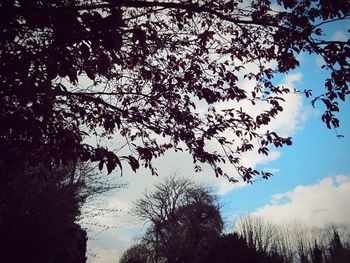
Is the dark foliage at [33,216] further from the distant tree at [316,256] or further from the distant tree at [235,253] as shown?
the distant tree at [316,256]

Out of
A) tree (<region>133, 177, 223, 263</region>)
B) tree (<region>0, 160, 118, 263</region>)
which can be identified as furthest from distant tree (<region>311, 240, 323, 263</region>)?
tree (<region>0, 160, 118, 263</region>)

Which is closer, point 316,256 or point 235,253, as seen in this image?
point 235,253

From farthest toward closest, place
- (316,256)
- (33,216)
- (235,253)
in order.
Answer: (316,256) < (235,253) < (33,216)

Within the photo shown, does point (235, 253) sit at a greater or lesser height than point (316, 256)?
lesser

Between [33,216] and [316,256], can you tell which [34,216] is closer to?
[33,216]

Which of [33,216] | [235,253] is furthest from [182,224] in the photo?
[33,216]

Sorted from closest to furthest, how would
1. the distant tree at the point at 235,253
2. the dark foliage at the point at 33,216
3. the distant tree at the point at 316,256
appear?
1. the dark foliage at the point at 33,216
2. the distant tree at the point at 235,253
3. the distant tree at the point at 316,256

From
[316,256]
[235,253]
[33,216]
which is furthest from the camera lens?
[316,256]

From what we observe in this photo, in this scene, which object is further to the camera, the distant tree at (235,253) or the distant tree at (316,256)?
the distant tree at (316,256)

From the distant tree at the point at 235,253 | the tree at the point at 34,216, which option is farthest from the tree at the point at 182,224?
the tree at the point at 34,216

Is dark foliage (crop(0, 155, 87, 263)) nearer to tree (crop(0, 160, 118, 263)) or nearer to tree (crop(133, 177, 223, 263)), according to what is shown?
tree (crop(0, 160, 118, 263))

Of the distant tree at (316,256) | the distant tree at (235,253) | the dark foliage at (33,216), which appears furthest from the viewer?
the distant tree at (316,256)

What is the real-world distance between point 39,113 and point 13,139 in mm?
443

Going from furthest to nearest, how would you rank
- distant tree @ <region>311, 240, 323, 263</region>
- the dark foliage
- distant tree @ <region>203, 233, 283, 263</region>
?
distant tree @ <region>311, 240, 323, 263</region>
distant tree @ <region>203, 233, 283, 263</region>
the dark foliage
